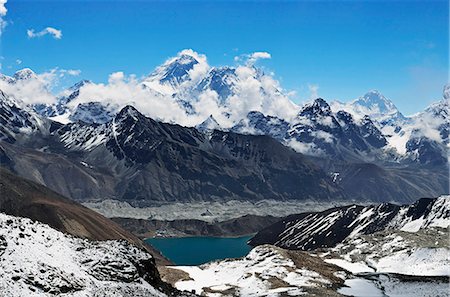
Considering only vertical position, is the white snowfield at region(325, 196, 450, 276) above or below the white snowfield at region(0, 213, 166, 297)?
below

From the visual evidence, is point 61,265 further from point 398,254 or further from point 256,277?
point 398,254

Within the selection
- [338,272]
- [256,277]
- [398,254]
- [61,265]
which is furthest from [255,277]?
[398,254]

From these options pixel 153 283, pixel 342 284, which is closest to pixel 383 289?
pixel 342 284

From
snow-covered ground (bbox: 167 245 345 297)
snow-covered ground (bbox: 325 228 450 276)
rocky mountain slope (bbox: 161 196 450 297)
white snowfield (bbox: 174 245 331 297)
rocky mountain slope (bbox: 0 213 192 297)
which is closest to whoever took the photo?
rocky mountain slope (bbox: 0 213 192 297)

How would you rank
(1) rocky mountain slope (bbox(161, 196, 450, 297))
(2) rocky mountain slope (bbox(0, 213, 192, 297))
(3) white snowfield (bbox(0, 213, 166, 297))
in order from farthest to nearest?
(1) rocky mountain slope (bbox(161, 196, 450, 297)), (2) rocky mountain slope (bbox(0, 213, 192, 297)), (3) white snowfield (bbox(0, 213, 166, 297))

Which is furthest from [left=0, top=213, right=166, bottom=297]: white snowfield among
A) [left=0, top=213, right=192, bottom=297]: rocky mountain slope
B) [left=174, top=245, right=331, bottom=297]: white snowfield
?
[left=174, top=245, right=331, bottom=297]: white snowfield

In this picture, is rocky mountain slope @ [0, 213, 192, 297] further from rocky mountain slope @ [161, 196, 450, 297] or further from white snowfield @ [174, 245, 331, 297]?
rocky mountain slope @ [161, 196, 450, 297]
